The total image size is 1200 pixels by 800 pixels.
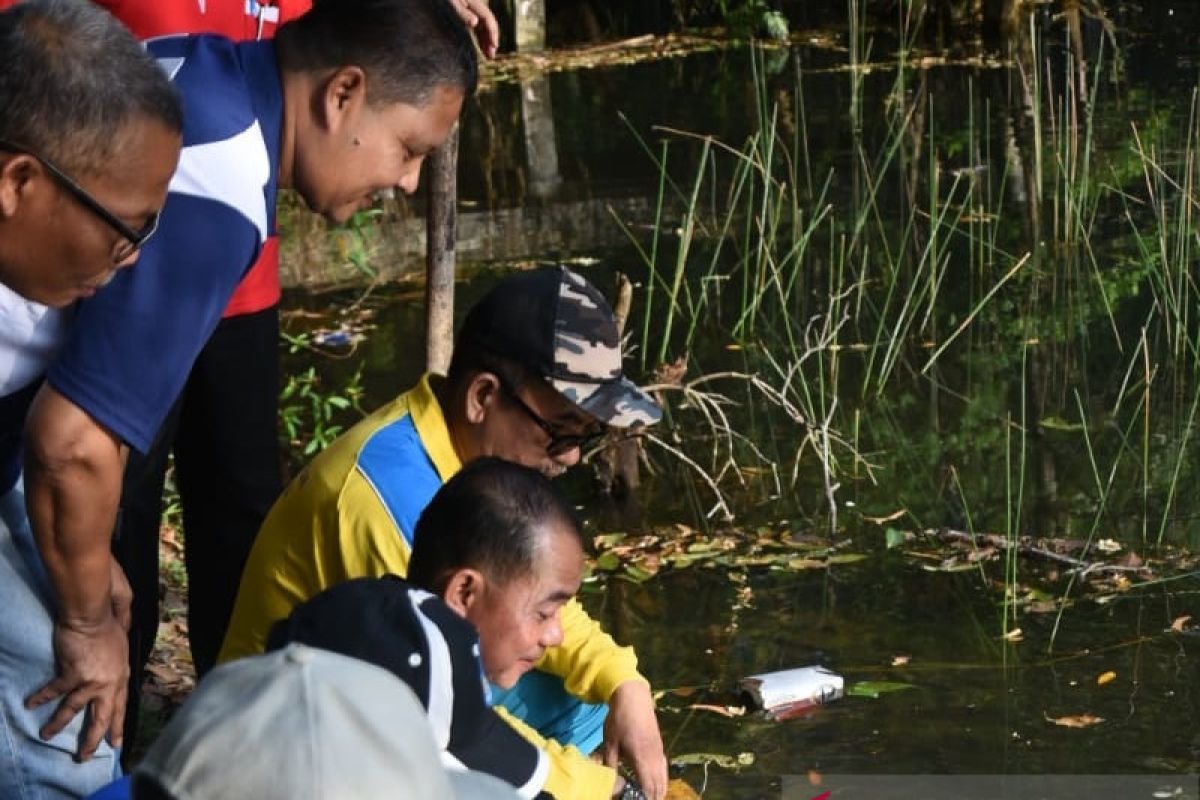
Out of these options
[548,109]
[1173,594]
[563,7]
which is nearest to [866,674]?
[1173,594]

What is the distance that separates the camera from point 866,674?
445 centimetres

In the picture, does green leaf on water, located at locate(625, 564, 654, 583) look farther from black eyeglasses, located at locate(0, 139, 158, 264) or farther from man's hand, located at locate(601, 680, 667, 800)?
black eyeglasses, located at locate(0, 139, 158, 264)

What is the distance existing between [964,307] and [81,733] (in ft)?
15.7

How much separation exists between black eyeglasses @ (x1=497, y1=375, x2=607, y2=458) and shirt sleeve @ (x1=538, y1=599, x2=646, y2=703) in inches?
10.4

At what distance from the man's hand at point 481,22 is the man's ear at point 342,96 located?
598mm

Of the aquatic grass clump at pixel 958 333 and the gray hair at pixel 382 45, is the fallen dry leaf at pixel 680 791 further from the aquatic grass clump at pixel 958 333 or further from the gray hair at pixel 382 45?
the gray hair at pixel 382 45

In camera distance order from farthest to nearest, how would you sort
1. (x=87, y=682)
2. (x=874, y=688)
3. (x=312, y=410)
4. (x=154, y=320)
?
(x=312, y=410) → (x=874, y=688) → (x=87, y=682) → (x=154, y=320)

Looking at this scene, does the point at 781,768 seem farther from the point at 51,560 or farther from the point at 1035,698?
the point at 51,560

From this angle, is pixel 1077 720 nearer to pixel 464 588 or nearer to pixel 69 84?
pixel 464 588

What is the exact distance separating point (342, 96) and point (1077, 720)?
232cm

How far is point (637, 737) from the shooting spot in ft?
10.5

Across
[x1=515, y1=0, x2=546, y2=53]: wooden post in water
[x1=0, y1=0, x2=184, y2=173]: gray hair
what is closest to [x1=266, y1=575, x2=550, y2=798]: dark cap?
[x1=0, y1=0, x2=184, y2=173]: gray hair

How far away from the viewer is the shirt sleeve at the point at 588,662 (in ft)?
10.6

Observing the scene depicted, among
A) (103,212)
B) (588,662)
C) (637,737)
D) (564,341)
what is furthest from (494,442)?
(103,212)
